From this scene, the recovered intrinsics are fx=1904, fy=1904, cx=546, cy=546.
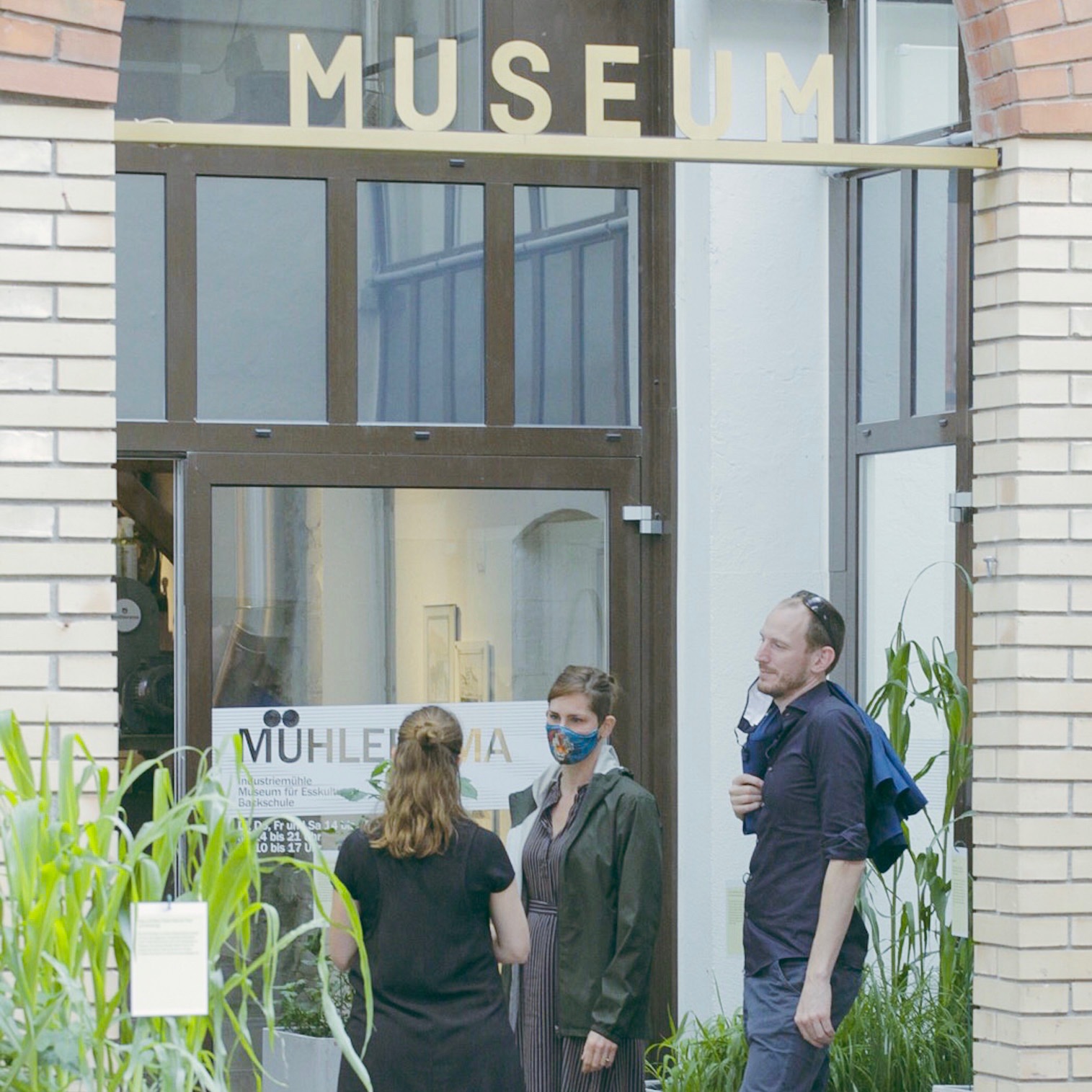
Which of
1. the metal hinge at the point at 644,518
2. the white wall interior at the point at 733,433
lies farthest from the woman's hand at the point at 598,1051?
the metal hinge at the point at 644,518

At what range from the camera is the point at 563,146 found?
3918 mm

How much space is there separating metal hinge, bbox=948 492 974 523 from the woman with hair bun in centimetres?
239

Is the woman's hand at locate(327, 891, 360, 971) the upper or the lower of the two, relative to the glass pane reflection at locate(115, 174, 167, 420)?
lower

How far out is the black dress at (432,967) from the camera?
409 centimetres

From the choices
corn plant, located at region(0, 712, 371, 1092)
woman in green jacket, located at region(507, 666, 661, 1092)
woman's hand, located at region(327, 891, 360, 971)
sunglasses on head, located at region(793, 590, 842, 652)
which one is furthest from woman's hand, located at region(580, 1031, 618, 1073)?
corn plant, located at region(0, 712, 371, 1092)

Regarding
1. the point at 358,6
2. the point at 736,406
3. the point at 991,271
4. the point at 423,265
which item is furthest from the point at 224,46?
the point at 991,271

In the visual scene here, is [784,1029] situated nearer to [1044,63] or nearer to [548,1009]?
[548,1009]

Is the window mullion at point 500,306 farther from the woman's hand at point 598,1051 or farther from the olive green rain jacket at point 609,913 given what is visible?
the woman's hand at point 598,1051

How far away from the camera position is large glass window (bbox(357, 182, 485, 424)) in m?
6.20

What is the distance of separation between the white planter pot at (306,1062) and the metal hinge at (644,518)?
194 cm

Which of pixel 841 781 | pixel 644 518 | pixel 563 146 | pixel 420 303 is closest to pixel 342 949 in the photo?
pixel 841 781

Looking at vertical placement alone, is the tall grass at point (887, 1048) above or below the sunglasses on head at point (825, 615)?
below

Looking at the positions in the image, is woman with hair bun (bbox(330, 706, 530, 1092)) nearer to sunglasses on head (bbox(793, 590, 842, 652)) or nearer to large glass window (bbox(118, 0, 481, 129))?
sunglasses on head (bbox(793, 590, 842, 652))

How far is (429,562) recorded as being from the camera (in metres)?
6.29
